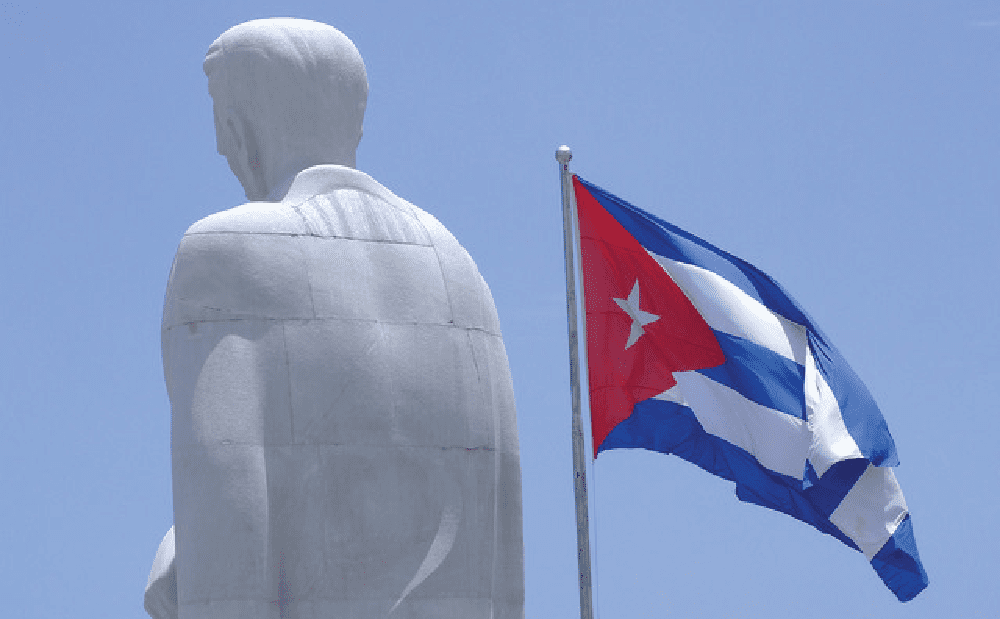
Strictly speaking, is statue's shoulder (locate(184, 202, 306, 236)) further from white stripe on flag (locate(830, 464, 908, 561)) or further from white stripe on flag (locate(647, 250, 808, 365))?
white stripe on flag (locate(830, 464, 908, 561))

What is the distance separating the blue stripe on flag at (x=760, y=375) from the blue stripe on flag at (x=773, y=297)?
420 millimetres

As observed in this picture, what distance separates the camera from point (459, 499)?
1206 cm

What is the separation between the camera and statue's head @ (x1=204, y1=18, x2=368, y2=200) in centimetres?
1241

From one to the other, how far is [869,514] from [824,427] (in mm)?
831

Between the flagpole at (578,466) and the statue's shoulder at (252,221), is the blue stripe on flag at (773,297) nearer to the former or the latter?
the flagpole at (578,466)

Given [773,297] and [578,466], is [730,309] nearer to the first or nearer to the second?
[773,297]

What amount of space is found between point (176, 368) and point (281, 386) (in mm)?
663

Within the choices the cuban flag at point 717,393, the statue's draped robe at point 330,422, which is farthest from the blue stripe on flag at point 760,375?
the statue's draped robe at point 330,422

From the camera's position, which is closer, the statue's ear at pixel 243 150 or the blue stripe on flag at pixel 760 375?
the statue's ear at pixel 243 150

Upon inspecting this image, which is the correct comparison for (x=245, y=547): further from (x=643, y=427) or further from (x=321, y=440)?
(x=643, y=427)

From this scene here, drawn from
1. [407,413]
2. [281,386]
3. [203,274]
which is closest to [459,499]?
[407,413]

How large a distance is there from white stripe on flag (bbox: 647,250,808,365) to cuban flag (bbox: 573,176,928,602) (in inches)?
0.5

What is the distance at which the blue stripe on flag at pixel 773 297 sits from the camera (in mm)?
16531

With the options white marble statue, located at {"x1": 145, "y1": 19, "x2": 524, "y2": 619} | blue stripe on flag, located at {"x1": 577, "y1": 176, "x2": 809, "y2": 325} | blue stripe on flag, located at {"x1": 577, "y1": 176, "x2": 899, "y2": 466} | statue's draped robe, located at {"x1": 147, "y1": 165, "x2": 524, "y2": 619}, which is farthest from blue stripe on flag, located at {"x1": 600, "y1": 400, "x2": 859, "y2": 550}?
statue's draped robe, located at {"x1": 147, "y1": 165, "x2": 524, "y2": 619}
